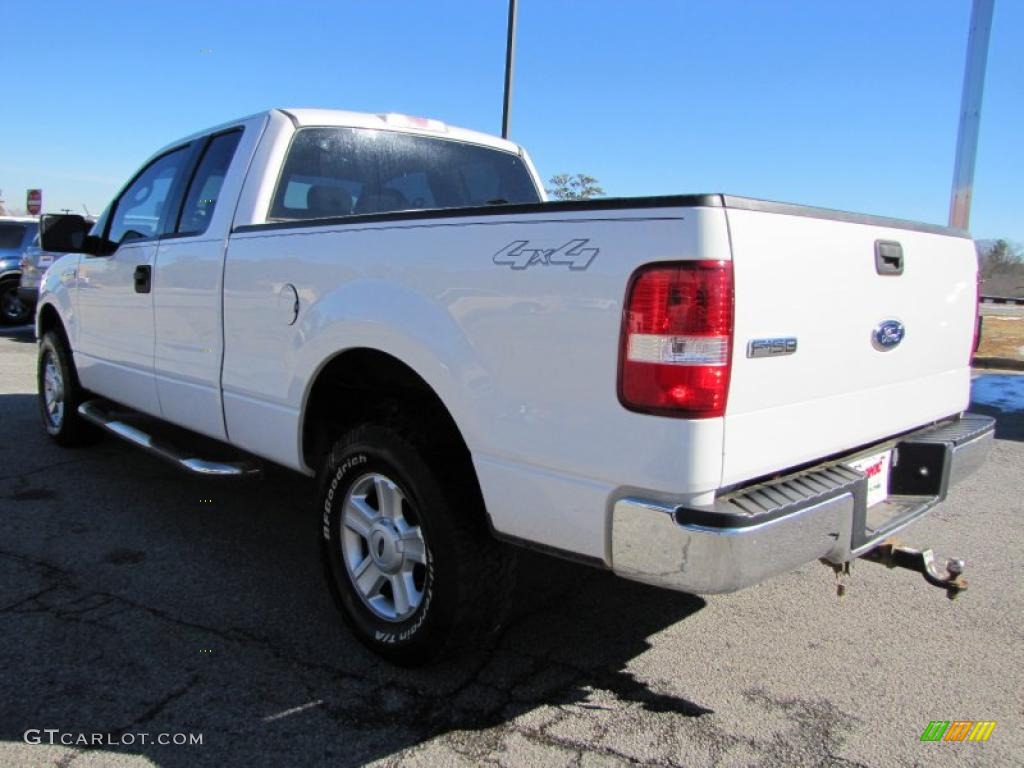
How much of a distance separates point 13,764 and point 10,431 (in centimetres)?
486

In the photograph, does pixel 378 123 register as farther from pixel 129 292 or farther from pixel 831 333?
pixel 831 333

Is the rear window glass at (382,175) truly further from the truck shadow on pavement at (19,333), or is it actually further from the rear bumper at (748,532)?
the truck shadow on pavement at (19,333)

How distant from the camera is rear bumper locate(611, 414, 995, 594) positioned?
2.02m

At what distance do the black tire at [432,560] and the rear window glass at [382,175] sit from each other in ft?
4.77

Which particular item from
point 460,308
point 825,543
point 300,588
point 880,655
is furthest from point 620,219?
point 300,588

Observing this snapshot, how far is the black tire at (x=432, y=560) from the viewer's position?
8.46 ft

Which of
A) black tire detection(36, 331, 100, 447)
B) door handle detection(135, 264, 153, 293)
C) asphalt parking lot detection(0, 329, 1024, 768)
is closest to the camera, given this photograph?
asphalt parking lot detection(0, 329, 1024, 768)

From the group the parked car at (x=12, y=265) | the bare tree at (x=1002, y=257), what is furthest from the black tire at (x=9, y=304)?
the bare tree at (x=1002, y=257)

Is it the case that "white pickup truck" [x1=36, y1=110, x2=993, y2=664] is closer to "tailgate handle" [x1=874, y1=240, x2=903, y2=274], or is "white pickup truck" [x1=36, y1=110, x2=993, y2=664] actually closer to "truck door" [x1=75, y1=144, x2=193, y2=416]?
"tailgate handle" [x1=874, y1=240, x2=903, y2=274]

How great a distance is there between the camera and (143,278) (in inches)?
167

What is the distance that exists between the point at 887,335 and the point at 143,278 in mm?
3610

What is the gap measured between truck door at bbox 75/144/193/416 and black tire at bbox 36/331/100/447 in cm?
31

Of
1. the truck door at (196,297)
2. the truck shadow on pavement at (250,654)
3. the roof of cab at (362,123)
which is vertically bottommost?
the truck shadow on pavement at (250,654)

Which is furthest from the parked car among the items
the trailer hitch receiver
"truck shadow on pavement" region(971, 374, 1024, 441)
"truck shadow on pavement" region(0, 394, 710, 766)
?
the trailer hitch receiver
